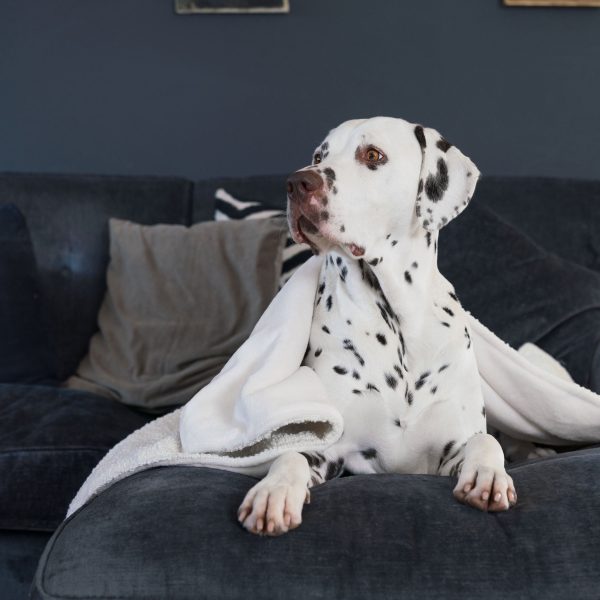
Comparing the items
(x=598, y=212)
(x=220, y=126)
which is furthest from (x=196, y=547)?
(x=220, y=126)

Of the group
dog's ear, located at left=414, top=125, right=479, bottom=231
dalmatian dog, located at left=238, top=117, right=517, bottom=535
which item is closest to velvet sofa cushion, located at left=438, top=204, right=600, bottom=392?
dalmatian dog, located at left=238, top=117, right=517, bottom=535

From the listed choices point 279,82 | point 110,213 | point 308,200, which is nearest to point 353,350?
point 308,200

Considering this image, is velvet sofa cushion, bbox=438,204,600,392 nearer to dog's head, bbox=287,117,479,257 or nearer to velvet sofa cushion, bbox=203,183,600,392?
velvet sofa cushion, bbox=203,183,600,392

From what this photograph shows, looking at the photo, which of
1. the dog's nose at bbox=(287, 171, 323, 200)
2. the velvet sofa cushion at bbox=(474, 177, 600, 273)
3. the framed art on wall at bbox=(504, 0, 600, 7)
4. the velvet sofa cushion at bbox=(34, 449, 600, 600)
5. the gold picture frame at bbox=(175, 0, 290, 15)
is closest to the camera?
the velvet sofa cushion at bbox=(34, 449, 600, 600)

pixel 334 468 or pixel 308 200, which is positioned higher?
pixel 308 200

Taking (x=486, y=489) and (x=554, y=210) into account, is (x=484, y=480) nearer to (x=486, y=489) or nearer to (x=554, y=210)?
(x=486, y=489)

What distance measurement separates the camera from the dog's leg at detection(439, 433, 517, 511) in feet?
5.17

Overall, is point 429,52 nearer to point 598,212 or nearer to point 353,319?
point 598,212

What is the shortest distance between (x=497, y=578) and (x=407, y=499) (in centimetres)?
22

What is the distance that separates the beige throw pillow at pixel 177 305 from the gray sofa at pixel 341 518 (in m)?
0.18

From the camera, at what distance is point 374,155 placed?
1866mm

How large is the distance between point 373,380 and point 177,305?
1222 millimetres

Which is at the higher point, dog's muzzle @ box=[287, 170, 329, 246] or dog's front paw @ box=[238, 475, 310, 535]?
dog's muzzle @ box=[287, 170, 329, 246]

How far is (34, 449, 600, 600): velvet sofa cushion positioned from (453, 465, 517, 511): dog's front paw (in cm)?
2
